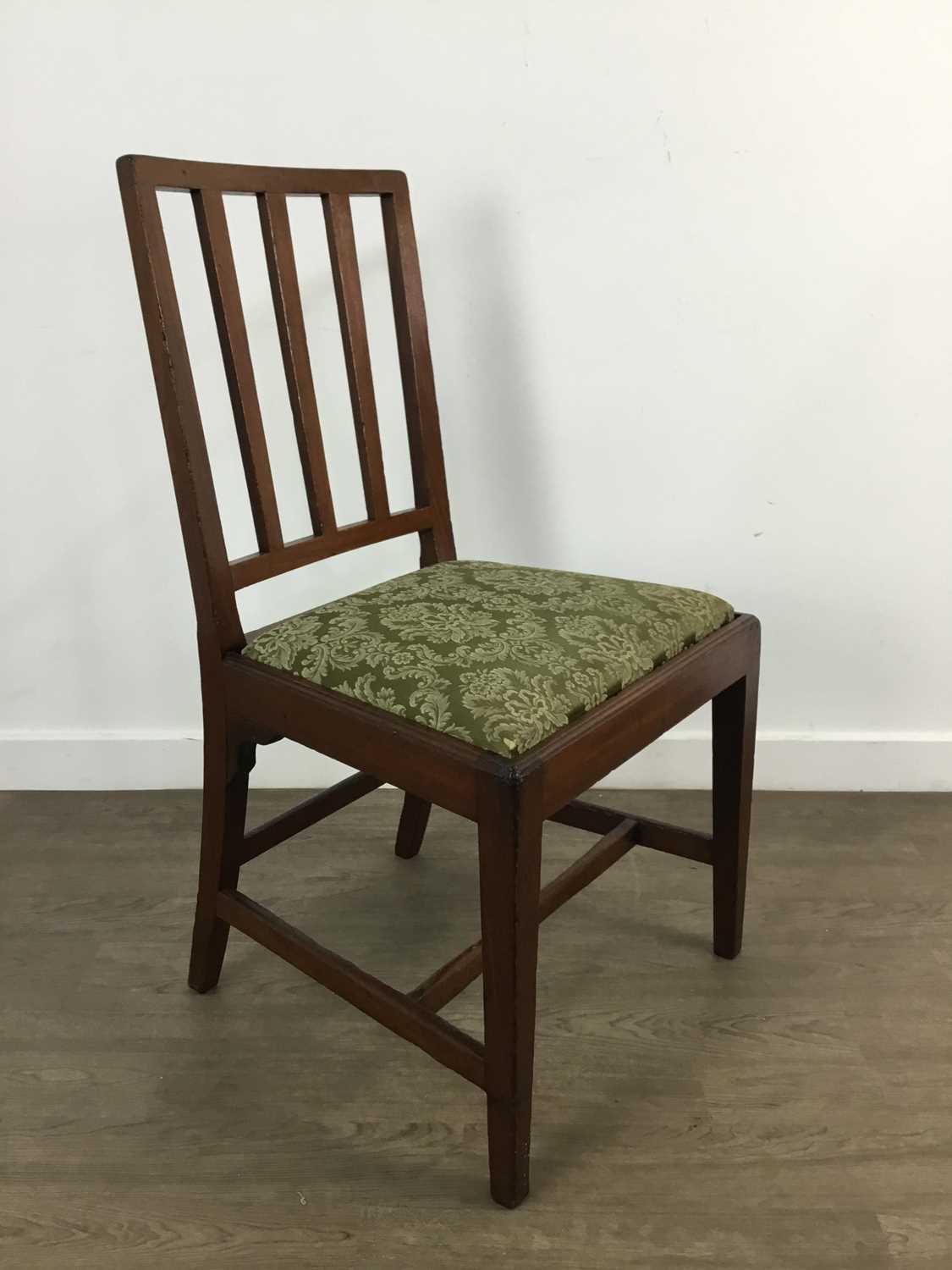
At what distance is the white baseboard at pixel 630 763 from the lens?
1.59m

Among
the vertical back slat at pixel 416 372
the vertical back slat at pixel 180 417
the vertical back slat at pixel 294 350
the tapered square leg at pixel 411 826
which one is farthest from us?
the tapered square leg at pixel 411 826

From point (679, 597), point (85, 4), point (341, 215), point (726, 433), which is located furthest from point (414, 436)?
point (85, 4)

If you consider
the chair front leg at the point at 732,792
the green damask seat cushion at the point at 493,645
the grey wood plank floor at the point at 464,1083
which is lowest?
the grey wood plank floor at the point at 464,1083

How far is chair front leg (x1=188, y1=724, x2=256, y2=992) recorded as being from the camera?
3.39 feet

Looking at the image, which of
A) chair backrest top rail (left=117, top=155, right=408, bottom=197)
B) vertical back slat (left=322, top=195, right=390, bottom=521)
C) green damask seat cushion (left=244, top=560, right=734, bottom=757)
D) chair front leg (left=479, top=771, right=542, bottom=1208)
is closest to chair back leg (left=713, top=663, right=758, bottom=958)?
green damask seat cushion (left=244, top=560, right=734, bottom=757)

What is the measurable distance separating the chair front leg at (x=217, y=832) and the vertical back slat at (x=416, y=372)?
0.37m

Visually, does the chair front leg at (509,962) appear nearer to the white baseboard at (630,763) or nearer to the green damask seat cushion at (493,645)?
the green damask seat cushion at (493,645)

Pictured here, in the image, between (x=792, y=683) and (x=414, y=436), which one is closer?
(x=414, y=436)

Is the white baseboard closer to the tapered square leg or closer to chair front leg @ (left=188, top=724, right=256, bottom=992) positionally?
the tapered square leg

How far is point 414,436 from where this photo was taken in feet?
3.94

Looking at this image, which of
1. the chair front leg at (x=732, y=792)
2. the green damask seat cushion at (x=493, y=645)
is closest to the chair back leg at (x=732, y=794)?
the chair front leg at (x=732, y=792)

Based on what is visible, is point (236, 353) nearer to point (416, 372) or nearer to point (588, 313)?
point (416, 372)

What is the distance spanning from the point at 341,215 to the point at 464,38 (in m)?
0.40

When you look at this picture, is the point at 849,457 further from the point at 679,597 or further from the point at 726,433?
Result: the point at 679,597
